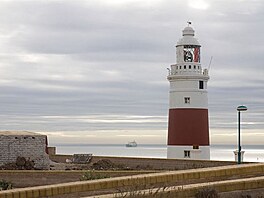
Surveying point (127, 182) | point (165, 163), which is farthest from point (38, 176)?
point (127, 182)

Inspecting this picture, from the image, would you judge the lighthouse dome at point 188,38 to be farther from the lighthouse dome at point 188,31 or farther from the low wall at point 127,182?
the low wall at point 127,182

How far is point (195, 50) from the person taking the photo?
28.5 m

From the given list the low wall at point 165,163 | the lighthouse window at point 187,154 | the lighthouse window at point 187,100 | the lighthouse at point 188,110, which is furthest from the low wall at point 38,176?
the lighthouse window at point 187,100

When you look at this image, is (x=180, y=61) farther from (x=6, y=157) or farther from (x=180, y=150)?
(x=6, y=157)

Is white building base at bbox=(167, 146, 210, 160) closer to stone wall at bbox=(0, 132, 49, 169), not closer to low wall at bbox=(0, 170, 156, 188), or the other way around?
stone wall at bbox=(0, 132, 49, 169)

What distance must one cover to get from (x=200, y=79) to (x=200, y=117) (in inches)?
65.9

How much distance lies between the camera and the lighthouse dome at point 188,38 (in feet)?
93.2

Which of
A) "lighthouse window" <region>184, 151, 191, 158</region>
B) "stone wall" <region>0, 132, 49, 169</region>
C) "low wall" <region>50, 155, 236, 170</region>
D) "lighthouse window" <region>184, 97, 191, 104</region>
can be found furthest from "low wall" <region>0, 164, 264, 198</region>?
"lighthouse window" <region>184, 97, 191, 104</region>

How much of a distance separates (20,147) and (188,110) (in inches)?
318

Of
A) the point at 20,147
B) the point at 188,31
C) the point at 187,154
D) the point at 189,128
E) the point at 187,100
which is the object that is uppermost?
the point at 188,31

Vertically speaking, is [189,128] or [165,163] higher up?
[189,128]

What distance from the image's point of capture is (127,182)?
11242mm

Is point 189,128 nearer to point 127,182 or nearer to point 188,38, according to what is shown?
point 188,38

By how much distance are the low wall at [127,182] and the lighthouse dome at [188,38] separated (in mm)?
16409
